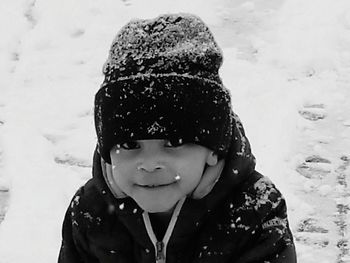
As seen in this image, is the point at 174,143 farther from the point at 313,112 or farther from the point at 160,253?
the point at 313,112

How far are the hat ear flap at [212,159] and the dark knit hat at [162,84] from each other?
2.8 inches

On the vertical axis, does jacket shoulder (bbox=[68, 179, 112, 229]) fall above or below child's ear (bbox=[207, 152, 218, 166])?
below

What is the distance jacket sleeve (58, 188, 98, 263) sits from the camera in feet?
9.21

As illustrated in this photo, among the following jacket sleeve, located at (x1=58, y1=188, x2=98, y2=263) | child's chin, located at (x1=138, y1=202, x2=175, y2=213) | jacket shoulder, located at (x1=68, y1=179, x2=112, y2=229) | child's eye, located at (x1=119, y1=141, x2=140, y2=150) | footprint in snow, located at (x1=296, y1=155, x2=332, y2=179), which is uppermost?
child's eye, located at (x1=119, y1=141, x2=140, y2=150)

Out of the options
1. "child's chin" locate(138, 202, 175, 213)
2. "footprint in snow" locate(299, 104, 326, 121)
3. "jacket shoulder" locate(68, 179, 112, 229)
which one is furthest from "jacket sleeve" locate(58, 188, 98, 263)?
"footprint in snow" locate(299, 104, 326, 121)

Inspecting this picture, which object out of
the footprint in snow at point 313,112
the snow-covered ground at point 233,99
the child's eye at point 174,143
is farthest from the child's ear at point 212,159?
the footprint in snow at point 313,112

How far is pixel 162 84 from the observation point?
2.39m

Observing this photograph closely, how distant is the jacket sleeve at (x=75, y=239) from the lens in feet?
9.21

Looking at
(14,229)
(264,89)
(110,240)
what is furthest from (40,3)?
(110,240)

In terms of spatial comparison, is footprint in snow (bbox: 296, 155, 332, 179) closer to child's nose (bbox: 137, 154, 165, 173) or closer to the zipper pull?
the zipper pull

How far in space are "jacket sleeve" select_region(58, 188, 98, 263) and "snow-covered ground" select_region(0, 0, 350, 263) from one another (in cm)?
75

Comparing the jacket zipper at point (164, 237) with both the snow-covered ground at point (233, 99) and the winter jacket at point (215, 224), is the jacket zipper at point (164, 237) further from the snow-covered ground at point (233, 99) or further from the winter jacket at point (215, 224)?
the snow-covered ground at point (233, 99)

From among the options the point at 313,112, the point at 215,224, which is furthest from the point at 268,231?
the point at 313,112

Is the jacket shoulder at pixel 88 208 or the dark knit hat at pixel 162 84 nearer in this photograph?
the dark knit hat at pixel 162 84
